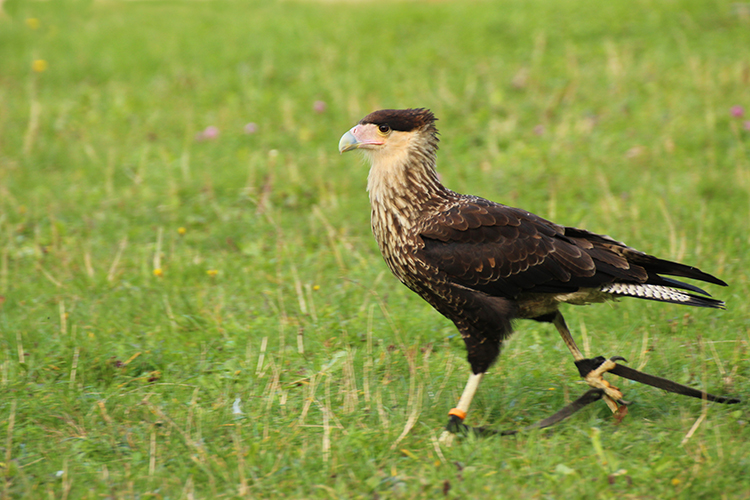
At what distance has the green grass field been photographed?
3.56 metres

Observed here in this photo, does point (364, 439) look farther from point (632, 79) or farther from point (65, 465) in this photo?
point (632, 79)

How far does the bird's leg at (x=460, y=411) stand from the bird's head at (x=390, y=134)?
132 centimetres

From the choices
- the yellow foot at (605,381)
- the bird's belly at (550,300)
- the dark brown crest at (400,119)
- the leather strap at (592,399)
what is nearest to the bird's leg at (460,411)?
the leather strap at (592,399)

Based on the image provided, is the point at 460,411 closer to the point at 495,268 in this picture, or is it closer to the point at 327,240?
the point at 495,268

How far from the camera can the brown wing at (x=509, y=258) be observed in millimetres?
3852

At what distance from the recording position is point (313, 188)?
717 cm

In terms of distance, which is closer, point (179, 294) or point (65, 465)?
point (65, 465)

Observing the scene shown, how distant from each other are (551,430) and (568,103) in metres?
5.65

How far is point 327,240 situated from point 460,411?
2.81 meters

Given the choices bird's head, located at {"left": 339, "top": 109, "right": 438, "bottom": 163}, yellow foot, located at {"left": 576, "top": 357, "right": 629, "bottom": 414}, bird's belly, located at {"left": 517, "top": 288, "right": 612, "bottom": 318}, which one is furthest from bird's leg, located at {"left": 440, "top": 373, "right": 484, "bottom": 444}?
bird's head, located at {"left": 339, "top": 109, "right": 438, "bottom": 163}

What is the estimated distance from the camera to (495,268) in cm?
386

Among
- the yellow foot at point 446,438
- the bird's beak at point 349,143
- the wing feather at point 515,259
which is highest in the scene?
the bird's beak at point 349,143

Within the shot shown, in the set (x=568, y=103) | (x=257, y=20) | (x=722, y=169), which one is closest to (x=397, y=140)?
(x=722, y=169)

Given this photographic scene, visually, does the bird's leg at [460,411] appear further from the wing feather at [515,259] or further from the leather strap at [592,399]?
the wing feather at [515,259]
